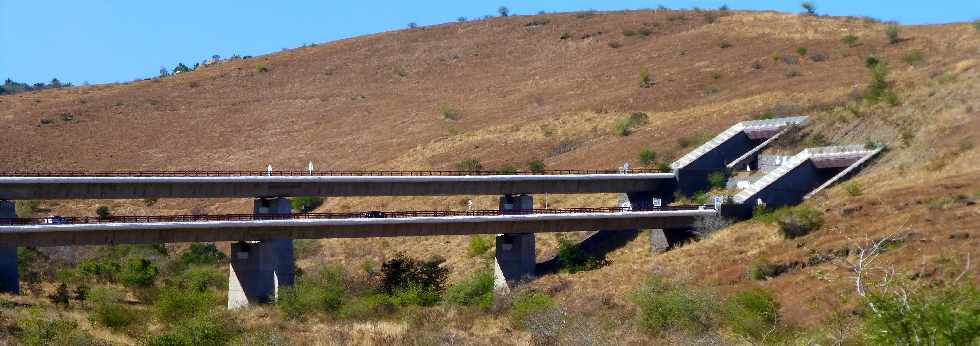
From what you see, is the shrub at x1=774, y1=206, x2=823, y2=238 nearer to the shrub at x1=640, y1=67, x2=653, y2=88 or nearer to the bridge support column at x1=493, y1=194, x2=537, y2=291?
the bridge support column at x1=493, y1=194, x2=537, y2=291

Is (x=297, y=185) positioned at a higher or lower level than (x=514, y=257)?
higher

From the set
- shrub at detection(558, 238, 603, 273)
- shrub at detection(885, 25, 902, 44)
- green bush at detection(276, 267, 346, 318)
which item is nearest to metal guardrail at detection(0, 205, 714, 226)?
shrub at detection(558, 238, 603, 273)

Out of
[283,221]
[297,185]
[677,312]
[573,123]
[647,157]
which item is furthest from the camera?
[573,123]

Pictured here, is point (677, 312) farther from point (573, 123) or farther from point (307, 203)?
point (573, 123)

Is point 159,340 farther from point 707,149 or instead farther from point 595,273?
point 707,149

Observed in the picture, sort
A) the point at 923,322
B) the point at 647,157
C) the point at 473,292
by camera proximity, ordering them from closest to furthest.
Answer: the point at 923,322 → the point at 473,292 → the point at 647,157

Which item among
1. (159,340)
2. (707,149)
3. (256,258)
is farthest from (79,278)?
(707,149)

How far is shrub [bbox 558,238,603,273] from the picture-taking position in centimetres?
5844

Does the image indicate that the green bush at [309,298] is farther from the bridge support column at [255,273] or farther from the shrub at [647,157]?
the shrub at [647,157]

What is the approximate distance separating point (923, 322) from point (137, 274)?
47.2m

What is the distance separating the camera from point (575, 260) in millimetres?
59562

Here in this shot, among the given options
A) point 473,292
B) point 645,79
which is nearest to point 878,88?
point 645,79

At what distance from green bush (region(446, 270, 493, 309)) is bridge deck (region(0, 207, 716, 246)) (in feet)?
10.8

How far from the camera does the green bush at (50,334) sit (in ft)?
121
